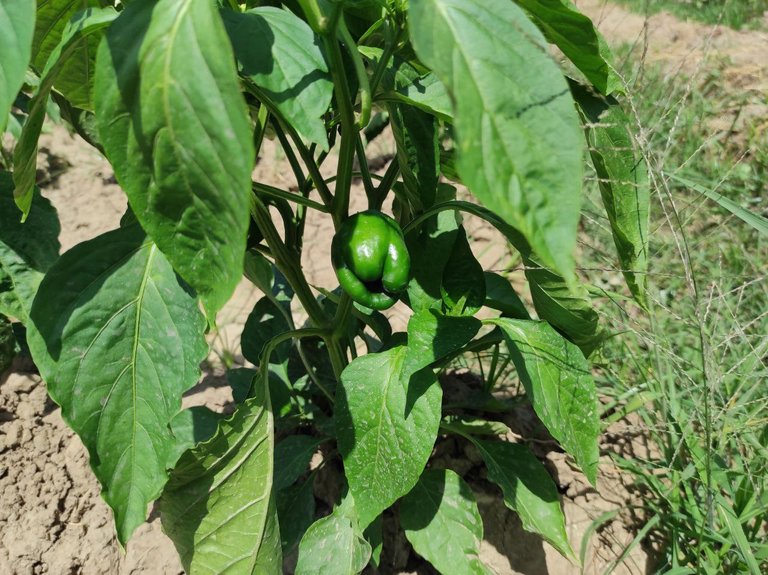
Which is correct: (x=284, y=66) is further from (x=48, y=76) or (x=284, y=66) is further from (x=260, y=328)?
(x=260, y=328)

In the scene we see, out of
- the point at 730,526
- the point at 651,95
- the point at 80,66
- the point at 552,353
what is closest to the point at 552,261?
the point at 552,353

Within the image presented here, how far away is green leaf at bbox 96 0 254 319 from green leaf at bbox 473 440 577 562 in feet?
2.84

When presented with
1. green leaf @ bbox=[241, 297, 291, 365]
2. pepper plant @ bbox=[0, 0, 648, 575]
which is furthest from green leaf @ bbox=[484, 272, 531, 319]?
green leaf @ bbox=[241, 297, 291, 365]

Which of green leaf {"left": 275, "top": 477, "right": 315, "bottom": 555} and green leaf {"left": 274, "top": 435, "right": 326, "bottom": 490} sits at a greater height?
green leaf {"left": 274, "top": 435, "right": 326, "bottom": 490}

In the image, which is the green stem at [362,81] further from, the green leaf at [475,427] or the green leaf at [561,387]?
the green leaf at [475,427]

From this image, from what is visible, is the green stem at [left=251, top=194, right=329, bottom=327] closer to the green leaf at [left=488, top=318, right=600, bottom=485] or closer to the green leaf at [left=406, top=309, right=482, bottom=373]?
the green leaf at [left=406, top=309, right=482, bottom=373]

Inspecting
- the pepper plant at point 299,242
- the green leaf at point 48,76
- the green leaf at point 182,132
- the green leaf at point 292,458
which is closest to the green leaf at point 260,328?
the pepper plant at point 299,242

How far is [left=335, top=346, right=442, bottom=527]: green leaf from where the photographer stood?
1146 mm

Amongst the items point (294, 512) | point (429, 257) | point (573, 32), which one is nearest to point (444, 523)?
point (294, 512)

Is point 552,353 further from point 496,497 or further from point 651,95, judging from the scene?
point 651,95

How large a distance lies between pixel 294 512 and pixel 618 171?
952 mm

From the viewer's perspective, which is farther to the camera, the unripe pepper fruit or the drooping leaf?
the drooping leaf

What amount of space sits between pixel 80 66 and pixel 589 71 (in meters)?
0.72

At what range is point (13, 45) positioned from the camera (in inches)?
27.9
